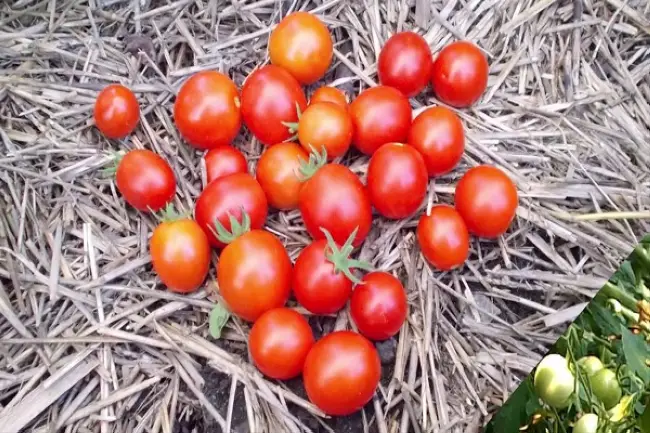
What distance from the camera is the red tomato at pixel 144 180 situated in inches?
67.2

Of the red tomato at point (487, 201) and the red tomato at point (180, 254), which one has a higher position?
the red tomato at point (487, 201)

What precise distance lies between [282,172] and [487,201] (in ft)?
1.73

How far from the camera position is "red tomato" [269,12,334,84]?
184 centimetres

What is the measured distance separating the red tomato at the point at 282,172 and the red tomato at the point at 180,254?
21cm

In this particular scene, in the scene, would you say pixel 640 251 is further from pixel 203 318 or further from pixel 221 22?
pixel 221 22

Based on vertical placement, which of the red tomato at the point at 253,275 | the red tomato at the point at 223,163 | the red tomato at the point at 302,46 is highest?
the red tomato at the point at 302,46

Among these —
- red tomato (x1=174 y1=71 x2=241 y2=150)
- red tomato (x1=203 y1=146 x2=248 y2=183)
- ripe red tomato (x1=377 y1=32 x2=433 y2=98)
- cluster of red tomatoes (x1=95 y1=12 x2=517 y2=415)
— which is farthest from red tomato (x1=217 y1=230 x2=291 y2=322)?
ripe red tomato (x1=377 y1=32 x2=433 y2=98)

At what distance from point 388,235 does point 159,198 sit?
2.02 ft

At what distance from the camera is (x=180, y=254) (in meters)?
1.60

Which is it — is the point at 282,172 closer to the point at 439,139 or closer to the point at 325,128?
the point at 325,128

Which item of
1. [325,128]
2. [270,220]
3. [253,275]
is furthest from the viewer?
[270,220]

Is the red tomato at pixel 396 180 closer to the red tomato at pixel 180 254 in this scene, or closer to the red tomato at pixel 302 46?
the red tomato at pixel 302 46

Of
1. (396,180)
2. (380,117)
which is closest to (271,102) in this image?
(380,117)

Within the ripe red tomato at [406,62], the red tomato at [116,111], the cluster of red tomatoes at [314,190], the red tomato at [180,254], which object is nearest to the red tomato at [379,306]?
the cluster of red tomatoes at [314,190]
